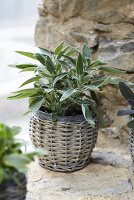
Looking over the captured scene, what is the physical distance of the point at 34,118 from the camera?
153 cm

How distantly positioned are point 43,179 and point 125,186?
302 mm

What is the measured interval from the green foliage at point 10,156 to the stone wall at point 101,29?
0.79m

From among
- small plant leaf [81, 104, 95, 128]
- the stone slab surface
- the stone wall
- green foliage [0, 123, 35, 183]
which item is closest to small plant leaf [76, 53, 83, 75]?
small plant leaf [81, 104, 95, 128]

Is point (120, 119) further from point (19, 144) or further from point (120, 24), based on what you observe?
point (19, 144)

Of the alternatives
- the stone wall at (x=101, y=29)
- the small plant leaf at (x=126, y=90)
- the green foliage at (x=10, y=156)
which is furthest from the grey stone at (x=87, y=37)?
the green foliage at (x=10, y=156)

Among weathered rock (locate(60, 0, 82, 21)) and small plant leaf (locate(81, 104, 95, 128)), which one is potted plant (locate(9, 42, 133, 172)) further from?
weathered rock (locate(60, 0, 82, 21))

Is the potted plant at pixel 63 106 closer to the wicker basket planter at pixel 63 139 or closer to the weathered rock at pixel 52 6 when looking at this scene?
the wicker basket planter at pixel 63 139

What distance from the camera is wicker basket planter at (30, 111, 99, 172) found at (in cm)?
149

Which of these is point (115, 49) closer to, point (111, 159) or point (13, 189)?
point (111, 159)

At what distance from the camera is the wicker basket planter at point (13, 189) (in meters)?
0.95

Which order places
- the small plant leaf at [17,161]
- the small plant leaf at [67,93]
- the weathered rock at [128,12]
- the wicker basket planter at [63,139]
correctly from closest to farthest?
the small plant leaf at [17,161]
the small plant leaf at [67,93]
the wicker basket planter at [63,139]
the weathered rock at [128,12]

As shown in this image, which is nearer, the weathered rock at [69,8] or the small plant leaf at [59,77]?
the small plant leaf at [59,77]

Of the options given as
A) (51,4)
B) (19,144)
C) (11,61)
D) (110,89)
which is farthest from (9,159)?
(11,61)

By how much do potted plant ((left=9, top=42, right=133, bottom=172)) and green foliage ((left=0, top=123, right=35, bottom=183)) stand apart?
0.46 m
